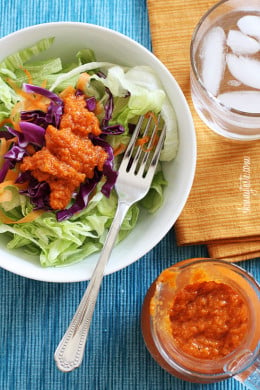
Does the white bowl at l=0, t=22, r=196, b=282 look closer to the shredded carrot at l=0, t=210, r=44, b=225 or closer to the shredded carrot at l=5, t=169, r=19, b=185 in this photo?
the shredded carrot at l=0, t=210, r=44, b=225

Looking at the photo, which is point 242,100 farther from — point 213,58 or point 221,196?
point 221,196

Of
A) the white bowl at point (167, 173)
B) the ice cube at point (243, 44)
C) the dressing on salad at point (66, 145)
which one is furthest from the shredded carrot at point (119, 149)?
the ice cube at point (243, 44)

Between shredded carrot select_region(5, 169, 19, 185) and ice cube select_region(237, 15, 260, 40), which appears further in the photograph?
ice cube select_region(237, 15, 260, 40)

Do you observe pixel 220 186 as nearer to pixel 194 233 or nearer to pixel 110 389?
pixel 194 233

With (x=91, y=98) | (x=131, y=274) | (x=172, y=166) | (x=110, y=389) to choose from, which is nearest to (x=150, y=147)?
(x=172, y=166)

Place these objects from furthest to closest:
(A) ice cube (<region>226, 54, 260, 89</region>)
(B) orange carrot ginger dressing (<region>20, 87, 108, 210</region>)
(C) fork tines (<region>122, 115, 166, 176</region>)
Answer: (A) ice cube (<region>226, 54, 260, 89</region>) < (C) fork tines (<region>122, 115, 166, 176</region>) < (B) orange carrot ginger dressing (<region>20, 87, 108, 210</region>)

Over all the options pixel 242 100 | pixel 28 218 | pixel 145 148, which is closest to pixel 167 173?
pixel 145 148

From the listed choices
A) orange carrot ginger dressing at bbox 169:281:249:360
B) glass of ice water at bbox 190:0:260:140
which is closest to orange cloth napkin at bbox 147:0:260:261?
glass of ice water at bbox 190:0:260:140

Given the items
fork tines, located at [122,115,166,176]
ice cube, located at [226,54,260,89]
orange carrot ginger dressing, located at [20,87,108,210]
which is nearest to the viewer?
orange carrot ginger dressing, located at [20,87,108,210]
